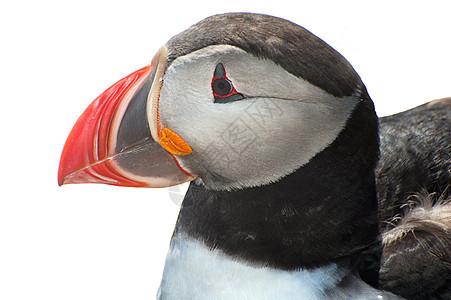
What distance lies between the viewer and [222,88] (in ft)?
6.97

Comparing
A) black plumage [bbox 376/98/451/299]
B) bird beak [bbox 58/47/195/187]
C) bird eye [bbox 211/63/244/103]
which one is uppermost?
bird eye [bbox 211/63/244/103]

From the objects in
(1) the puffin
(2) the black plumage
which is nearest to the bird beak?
(1) the puffin

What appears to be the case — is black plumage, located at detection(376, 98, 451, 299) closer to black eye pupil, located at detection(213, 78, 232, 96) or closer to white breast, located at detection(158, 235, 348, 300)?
white breast, located at detection(158, 235, 348, 300)

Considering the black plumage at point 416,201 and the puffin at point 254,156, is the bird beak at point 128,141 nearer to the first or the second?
the puffin at point 254,156

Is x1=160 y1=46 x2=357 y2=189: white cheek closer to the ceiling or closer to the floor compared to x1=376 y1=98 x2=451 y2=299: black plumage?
closer to the ceiling

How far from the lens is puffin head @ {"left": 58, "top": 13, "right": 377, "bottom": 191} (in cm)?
208

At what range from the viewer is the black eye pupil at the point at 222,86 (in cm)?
212

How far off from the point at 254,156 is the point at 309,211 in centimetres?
28

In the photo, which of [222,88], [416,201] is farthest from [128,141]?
[416,201]

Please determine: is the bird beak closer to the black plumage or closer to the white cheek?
the white cheek

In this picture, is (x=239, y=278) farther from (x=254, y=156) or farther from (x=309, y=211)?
(x=254, y=156)

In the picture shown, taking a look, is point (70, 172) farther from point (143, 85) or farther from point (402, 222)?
point (402, 222)

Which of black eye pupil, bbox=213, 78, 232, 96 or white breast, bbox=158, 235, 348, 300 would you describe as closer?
black eye pupil, bbox=213, 78, 232, 96

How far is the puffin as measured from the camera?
2.10 meters
